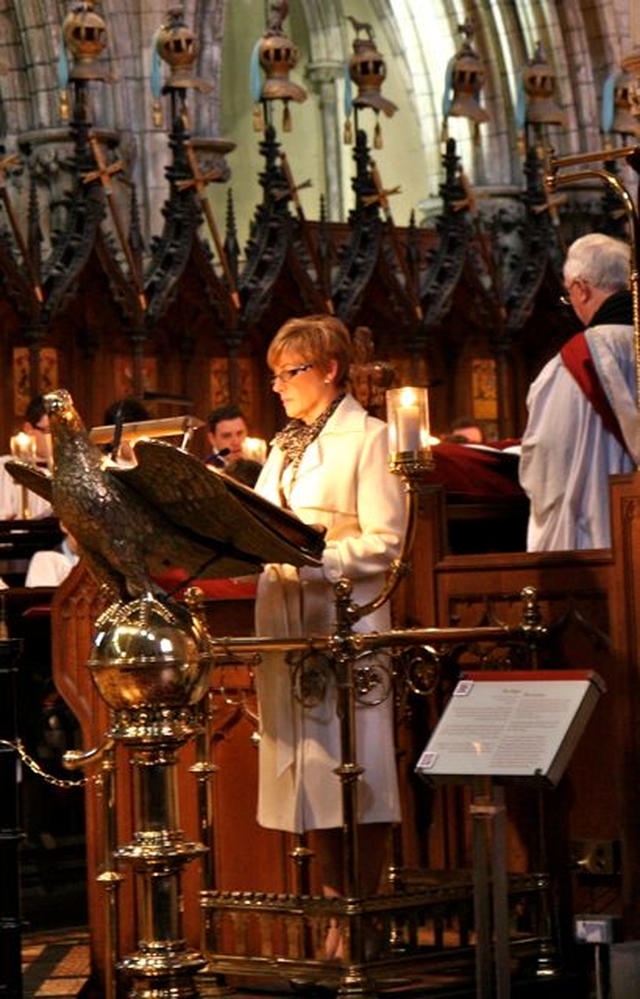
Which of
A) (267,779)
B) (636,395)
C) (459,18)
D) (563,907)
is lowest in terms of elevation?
(563,907)

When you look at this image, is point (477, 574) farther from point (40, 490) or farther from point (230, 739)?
point (40, 490)

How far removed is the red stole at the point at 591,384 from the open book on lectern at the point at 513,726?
1432 mm

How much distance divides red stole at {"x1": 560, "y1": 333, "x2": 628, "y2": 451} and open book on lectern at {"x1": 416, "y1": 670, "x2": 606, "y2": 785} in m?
1.43

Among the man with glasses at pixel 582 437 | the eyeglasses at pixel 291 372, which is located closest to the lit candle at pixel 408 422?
the eyeglasses at pixel 291 372

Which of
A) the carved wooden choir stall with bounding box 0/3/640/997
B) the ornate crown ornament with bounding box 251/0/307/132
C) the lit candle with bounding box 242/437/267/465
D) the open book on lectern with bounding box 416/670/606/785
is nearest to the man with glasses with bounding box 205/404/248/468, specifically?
the lit candle with bounding box 242/437/267/465

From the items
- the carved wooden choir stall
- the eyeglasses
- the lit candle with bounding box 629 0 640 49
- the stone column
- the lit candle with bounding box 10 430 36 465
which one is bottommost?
the carved wooden choir stall

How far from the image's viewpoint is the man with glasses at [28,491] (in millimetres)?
10781

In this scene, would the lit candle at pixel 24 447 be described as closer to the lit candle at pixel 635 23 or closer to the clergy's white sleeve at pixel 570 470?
the clergy's white sleeve at pixel 570 470

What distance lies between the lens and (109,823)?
18.8 ft

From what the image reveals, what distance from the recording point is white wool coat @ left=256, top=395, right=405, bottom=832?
5637 mm

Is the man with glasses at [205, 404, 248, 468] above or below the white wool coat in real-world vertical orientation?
above

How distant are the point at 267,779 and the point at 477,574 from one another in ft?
2.89

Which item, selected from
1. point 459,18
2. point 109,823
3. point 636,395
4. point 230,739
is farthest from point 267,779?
point 459,18

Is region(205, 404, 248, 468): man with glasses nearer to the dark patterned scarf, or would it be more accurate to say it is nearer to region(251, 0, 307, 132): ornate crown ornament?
the dark patterned scarf
